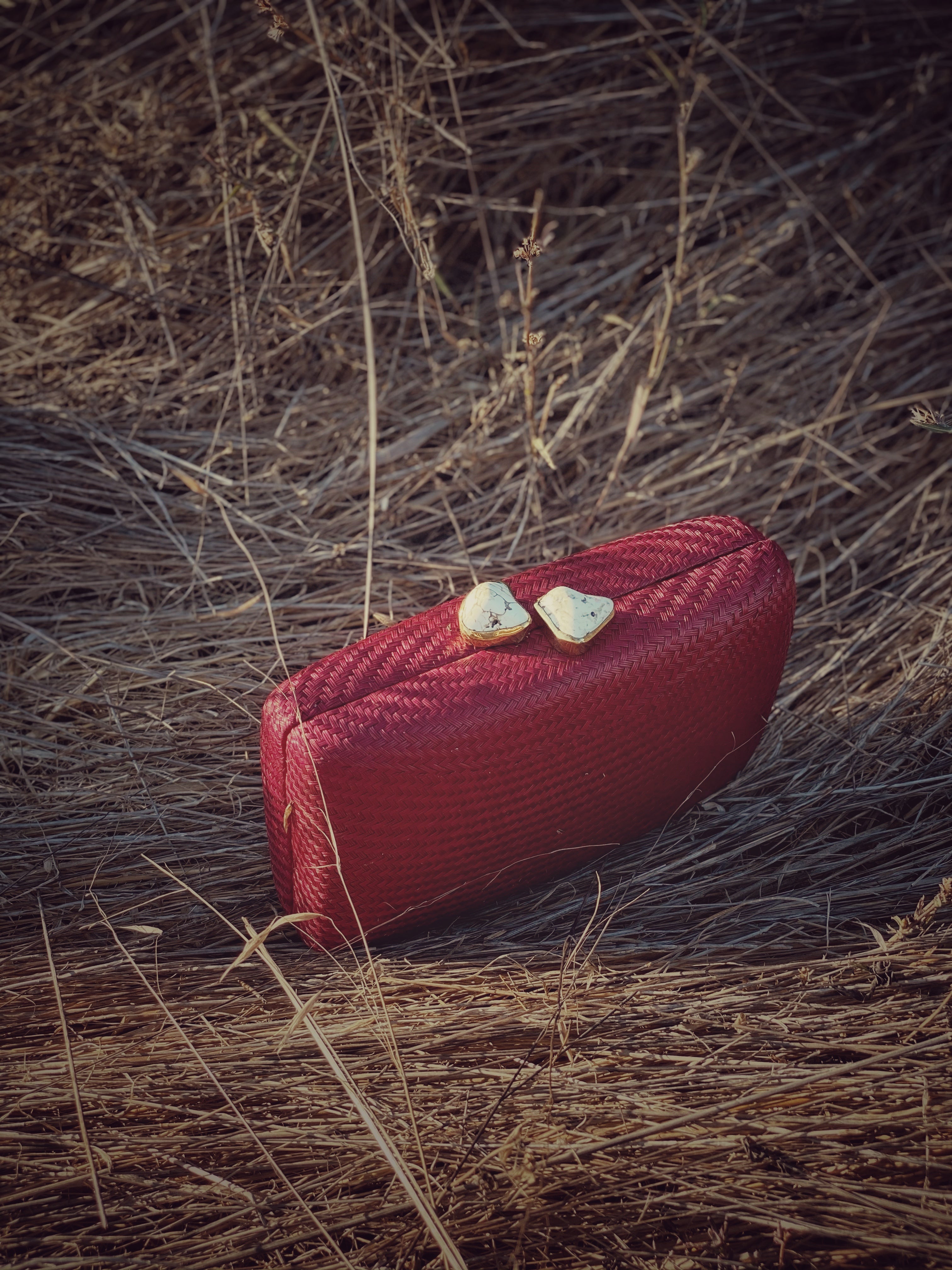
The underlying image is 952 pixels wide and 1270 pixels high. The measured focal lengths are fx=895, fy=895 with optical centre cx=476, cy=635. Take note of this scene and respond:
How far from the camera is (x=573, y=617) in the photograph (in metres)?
1.33

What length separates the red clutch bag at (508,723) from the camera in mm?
1289

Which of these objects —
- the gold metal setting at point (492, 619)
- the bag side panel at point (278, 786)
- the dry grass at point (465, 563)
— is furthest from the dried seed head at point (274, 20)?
the bag side panel at point (278, 786)

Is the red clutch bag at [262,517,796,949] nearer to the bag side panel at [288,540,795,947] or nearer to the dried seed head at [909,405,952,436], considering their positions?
the bag side panel at [288,540,795,947]

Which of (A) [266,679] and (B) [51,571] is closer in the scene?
Result: (A) [266,679]

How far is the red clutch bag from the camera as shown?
1289 millimetres

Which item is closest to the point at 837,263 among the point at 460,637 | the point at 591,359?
the point at 591,359

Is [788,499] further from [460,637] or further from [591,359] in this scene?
[460,637]

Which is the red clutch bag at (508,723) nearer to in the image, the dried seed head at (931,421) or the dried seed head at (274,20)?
the dried seed head at (931,421)

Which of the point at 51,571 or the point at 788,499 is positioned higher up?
the point at 51,571

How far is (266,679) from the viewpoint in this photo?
1.83 meters

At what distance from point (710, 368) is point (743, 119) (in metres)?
0.89

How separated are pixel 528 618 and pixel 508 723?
162mm

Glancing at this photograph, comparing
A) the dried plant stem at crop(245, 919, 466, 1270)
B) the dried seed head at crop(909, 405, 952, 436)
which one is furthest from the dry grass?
the dried seed head at crop(909, 405, 952, 436)

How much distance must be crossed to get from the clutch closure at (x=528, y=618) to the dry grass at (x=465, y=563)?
41cm
